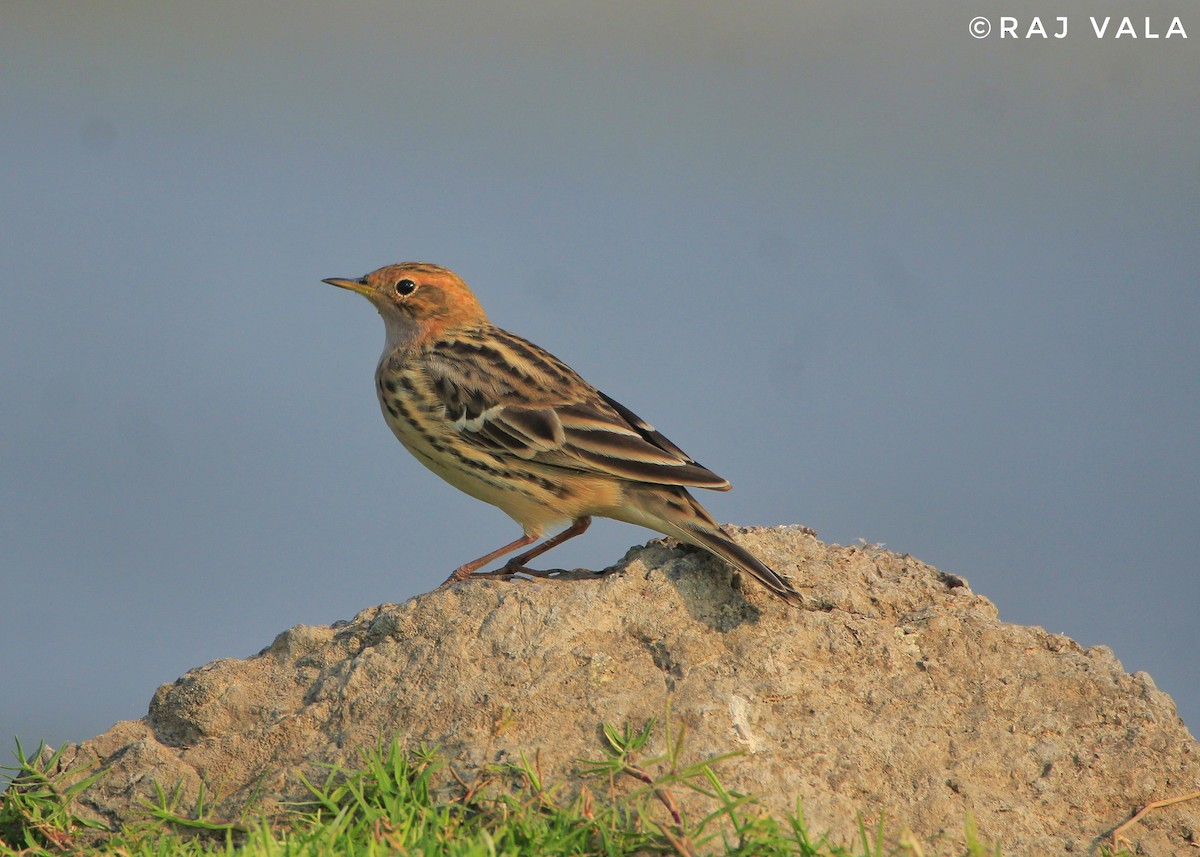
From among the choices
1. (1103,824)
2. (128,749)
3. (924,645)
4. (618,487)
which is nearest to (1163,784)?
(1103,824)

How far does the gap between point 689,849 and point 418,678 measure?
1.93 meters

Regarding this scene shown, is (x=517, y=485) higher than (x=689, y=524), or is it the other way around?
(x=517, y=485)

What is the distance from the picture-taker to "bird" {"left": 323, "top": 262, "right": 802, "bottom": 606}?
27.2ft

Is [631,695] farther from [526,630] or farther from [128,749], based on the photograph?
[128,749]

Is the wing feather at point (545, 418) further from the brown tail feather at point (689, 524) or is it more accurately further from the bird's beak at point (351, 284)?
the bird's beak at point (351, 284)

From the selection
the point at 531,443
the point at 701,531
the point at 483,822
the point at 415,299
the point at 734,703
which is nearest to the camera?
the point at 483,822

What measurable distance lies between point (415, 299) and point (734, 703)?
4985mm

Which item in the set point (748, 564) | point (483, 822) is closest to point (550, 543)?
point (748, 564)

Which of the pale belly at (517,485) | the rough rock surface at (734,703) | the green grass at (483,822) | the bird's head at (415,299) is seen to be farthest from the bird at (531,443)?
the green grass at (483,822)

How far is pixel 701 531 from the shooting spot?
754 centimetres

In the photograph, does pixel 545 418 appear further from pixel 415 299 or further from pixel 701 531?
pixel 415 299

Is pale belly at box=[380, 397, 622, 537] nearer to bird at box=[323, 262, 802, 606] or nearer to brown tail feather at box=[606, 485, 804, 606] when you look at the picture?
bird at box=[323, 262, 802, 606]

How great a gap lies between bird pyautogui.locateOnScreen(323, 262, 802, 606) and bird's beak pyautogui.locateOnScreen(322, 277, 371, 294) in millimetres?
722

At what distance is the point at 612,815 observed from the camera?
601cm
